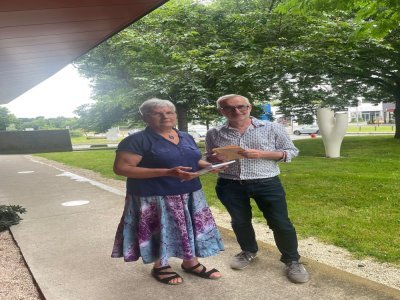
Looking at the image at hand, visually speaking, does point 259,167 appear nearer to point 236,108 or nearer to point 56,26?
point 236,108

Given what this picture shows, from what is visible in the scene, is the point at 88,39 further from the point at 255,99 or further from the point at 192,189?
the point at 255,99

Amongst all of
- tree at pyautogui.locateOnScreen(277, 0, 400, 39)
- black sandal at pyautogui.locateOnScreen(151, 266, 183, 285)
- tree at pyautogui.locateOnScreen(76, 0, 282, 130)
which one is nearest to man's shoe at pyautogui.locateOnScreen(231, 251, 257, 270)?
black sandal at pyautogui.locateOnScreen(151, 266, 183, 285)

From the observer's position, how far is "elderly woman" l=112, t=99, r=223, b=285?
3.05 m

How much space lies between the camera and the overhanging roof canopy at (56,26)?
12.4 ft

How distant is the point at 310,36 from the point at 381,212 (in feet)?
28.1

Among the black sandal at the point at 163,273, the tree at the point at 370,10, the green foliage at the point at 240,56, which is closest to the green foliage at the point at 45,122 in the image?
the green foliage at the point at 240,56

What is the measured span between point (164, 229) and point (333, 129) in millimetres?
11026

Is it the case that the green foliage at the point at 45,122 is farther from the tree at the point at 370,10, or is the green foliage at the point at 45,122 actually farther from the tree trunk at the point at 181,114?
Result: the tree at the point at 370,10

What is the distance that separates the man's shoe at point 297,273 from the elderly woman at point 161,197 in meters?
0.64

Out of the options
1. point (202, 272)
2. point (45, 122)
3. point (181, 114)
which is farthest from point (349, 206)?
point (45, 122)

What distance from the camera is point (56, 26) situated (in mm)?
4477

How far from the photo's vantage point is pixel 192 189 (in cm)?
322

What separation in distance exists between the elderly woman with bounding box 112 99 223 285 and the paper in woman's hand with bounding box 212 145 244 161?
0.21 meters

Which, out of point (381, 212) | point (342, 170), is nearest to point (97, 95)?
point (342, 170)
